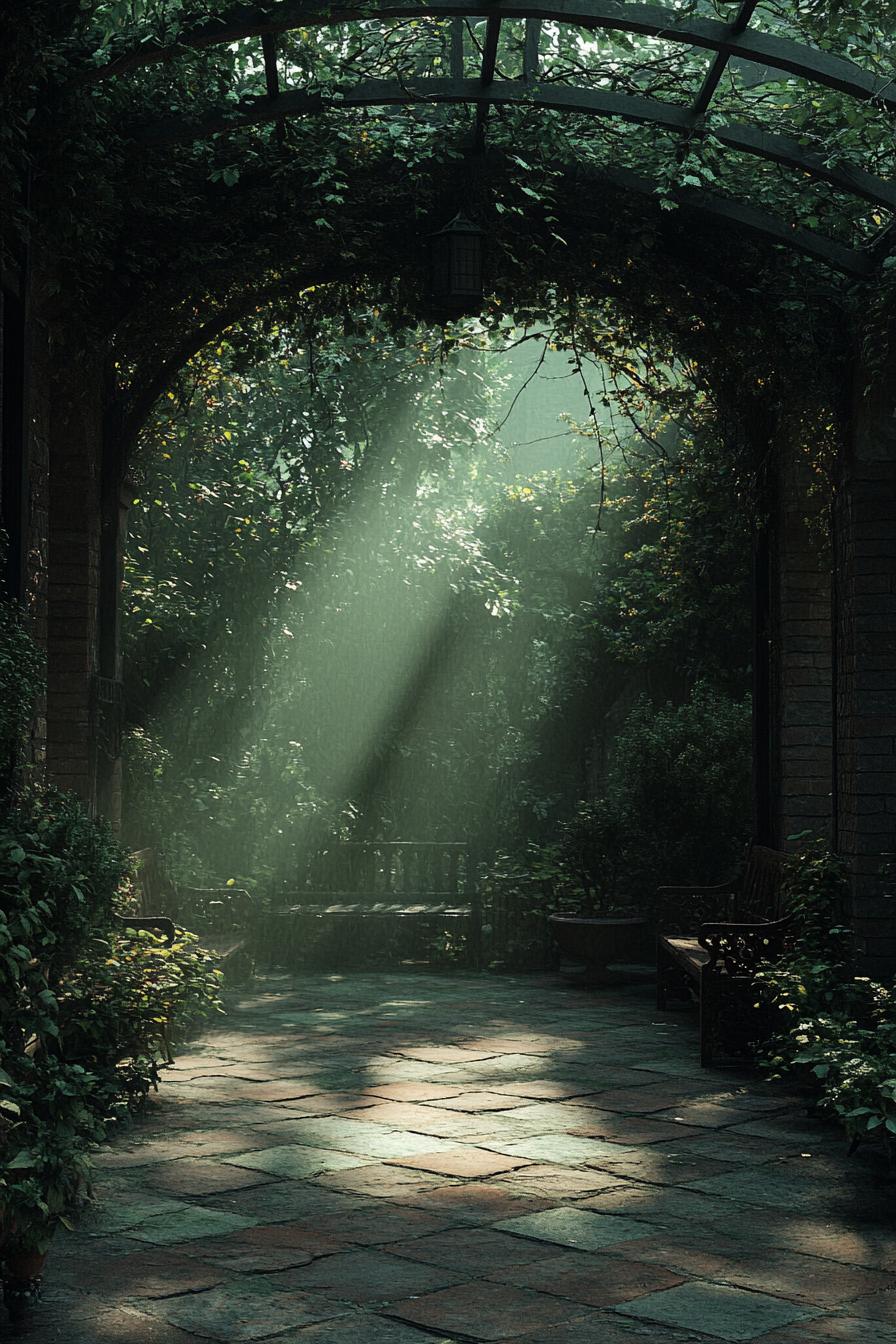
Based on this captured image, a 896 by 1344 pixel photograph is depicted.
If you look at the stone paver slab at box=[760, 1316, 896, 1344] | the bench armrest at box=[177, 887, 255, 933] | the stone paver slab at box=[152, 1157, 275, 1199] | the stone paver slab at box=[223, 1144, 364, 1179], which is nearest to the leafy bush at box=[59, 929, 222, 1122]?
the stone paver slab at box=[152, 1157, 275, 1199]

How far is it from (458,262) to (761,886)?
3744 mm

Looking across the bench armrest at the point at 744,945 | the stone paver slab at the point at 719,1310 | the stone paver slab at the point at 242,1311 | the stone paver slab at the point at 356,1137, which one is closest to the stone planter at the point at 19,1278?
the stone paver slab at the point at 242,1311

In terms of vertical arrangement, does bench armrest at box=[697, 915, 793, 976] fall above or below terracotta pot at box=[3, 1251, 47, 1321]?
above

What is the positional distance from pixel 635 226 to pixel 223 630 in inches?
254

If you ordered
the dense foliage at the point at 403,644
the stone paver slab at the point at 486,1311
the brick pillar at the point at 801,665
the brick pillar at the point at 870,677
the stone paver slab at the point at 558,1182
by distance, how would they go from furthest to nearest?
the dense foliage at the point at 403,644 → the brick pillar at the point at 801,665 → the brick pillar at the point at 870,677 → the stone paver slab at the point at 558,1182 → the stone paver slab at the point at 486,1311

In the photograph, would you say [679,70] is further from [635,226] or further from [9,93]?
[9,93]

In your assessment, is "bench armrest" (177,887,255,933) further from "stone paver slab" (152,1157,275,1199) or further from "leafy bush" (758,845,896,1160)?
"stone paver slab" (152,1157,275,1199)

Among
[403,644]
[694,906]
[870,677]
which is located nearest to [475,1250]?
[870,677]

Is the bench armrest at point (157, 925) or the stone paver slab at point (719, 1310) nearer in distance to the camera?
the stone paver slab at point (719, 1310)

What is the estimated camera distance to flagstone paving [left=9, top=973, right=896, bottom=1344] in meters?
3.49

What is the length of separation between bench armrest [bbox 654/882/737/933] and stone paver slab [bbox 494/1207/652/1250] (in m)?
4.32

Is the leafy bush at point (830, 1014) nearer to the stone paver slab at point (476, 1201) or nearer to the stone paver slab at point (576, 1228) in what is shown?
the stone paver slab at point (576, 1228)

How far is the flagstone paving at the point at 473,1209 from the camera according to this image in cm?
349

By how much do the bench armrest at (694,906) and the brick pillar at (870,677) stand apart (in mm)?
2016
